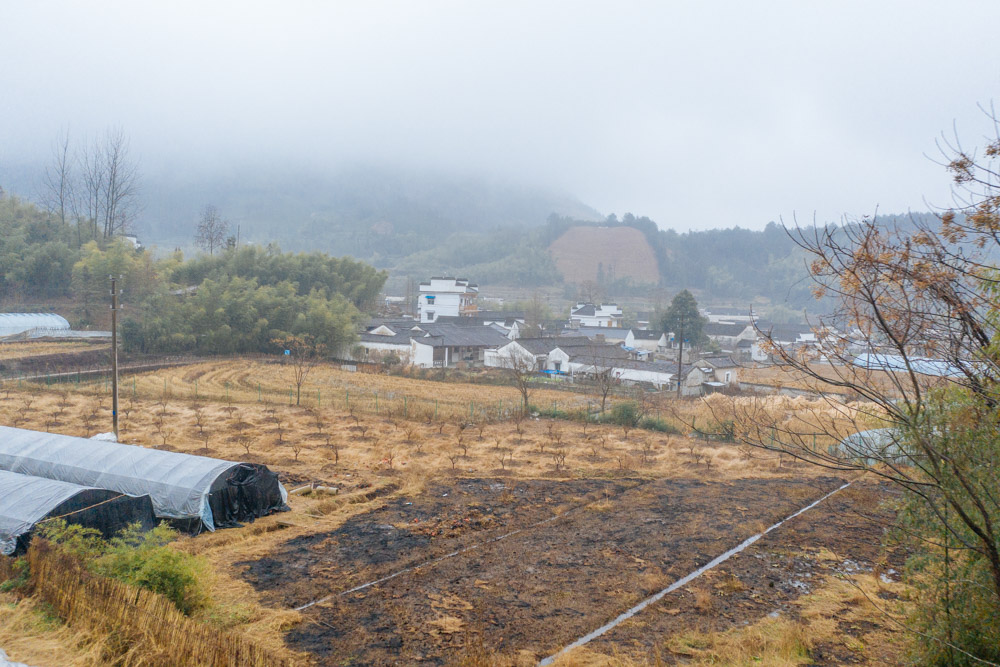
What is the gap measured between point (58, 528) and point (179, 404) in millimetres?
14538

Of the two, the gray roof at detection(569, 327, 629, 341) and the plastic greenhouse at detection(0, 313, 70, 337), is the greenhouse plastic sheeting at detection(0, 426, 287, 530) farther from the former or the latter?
the gray roof at detection(569, 327, 629, 341)

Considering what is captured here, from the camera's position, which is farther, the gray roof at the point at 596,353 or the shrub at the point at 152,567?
the gray roof at the point at 596,353

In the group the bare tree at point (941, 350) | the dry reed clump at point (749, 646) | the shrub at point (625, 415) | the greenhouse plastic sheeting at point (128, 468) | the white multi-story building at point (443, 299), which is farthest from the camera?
the white multi-story building at point (443, 299)

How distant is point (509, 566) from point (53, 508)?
578 centimetres

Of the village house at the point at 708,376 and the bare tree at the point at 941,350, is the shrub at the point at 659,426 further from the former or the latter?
the bare tree at the point at 941,350

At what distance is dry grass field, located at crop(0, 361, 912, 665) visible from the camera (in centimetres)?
693

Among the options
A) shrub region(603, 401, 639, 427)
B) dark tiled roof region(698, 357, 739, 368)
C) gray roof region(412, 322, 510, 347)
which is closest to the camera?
shrub region(603, 401, 639, 427)

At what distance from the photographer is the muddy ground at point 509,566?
6957 millimetres

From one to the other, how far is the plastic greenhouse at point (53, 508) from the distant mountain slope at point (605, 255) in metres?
104

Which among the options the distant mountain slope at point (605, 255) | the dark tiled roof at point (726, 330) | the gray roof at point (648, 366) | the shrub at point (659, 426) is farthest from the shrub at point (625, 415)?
the distant mountain slope at point (605, 255)

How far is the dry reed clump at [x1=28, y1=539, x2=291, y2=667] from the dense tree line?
1115 inches

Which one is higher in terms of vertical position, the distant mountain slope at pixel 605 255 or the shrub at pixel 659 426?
the distant mountain slope at pixel 605 255

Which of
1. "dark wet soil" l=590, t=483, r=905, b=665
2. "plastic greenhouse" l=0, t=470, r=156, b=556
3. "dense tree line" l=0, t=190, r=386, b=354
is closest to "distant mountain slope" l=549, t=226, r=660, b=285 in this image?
"dense tree line" l=0, t=190, r=386, b=354

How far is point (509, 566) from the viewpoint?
8.98 metres
